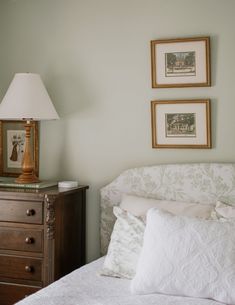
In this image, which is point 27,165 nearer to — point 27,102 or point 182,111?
point 27,102

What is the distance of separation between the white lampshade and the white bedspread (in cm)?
106

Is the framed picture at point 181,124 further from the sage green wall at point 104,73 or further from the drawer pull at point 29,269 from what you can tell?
the drawer pull at point 29,269

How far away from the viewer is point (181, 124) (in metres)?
3.08

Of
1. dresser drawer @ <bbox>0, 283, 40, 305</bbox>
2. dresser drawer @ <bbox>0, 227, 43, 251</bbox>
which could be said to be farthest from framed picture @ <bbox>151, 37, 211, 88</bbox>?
dresser drawer @ <bbox>0, 283, 40, 305</bbox>

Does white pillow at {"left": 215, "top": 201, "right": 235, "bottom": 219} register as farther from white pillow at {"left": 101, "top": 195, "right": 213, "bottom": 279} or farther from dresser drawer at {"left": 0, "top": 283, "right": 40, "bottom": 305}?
dresser drawer at {"left": 0, "top": 283, "right": 40, "bottom": 305}

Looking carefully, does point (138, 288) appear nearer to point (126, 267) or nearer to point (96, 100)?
point (126, 267)

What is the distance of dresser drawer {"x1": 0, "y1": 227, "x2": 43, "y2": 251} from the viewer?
2.88 metres

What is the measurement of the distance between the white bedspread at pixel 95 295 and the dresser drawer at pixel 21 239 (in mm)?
463

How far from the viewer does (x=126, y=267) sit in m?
2.48

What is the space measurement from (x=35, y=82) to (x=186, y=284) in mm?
1615

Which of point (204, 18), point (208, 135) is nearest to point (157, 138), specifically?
point (208, 135)

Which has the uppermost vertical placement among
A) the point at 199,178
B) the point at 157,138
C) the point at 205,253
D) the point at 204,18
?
the point at 204,18

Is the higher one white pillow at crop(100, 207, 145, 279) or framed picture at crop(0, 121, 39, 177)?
framed picture at crop(0, 121, 39, 177)

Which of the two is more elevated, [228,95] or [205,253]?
[228,95]
